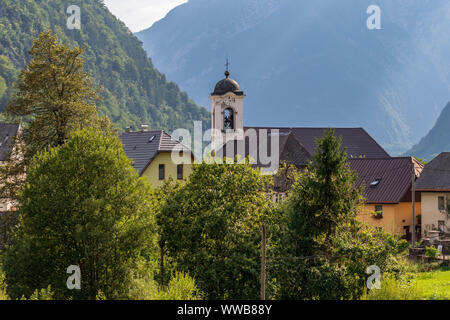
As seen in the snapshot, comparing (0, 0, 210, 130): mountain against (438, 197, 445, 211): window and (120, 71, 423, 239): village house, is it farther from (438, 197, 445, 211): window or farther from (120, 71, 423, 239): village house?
(438, 197, 445, 211): window

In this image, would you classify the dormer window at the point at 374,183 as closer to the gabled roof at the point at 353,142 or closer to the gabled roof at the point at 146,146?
the gabled roof at the point at 146,146

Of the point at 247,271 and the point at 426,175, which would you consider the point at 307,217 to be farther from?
the point at 426,175

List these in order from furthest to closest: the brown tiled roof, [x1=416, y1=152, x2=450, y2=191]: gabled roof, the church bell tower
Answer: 1. the brown tiled roof
2. the church bell tower
3. [x1=416, y1=152, x2=450, y2=191]: gabled roof

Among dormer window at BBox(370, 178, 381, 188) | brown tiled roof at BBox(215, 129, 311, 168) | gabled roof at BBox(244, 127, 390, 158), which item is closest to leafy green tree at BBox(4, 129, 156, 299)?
dormer window at BBox(370, 178, 381, 188)

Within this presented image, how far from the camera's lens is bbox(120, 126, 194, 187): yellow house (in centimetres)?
5788

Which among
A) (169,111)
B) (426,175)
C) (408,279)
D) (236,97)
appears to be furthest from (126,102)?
(408,279)

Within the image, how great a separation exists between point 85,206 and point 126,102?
16281cm

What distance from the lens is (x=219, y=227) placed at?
31484 millimetres

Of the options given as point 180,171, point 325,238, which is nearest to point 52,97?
point 325,238

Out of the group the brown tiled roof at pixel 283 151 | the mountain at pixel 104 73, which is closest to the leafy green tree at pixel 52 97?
the brown tiled roof at pixel 283 151

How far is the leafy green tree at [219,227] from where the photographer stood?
30.2m

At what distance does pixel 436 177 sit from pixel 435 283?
28.9 metres

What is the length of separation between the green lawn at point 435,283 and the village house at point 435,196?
16710mm

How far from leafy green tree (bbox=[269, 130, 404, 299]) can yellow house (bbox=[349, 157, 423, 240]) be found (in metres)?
26.4
